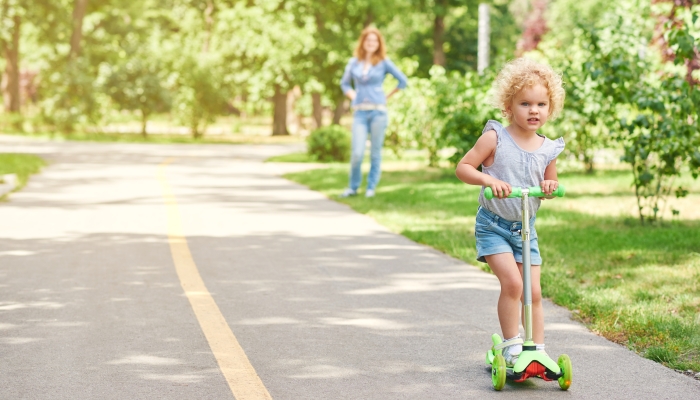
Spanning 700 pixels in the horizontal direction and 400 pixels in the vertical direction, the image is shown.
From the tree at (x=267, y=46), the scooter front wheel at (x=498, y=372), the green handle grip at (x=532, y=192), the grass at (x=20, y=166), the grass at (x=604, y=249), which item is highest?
the tree at (x=267, y=46)

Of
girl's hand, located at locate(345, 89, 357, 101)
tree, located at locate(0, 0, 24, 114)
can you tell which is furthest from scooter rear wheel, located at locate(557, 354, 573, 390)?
tree, located at locate(0, 0, 24, 114)

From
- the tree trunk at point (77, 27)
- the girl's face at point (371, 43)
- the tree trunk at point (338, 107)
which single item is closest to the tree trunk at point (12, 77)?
the tree trunk at point (77, 27)

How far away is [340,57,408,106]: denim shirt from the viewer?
13094 millimetres

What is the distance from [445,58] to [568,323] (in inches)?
1615

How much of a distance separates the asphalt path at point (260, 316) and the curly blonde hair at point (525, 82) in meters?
1.35

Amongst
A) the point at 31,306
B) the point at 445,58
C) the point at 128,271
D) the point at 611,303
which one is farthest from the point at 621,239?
the point at 445,58

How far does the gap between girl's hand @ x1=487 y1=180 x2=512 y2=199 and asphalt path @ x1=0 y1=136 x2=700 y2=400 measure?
92cm

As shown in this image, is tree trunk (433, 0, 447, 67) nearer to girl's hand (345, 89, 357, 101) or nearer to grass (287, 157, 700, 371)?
grass (287, 157, 700, 371)

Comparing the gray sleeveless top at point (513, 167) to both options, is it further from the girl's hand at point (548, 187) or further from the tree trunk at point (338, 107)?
the tree trunk at point (338, 107)

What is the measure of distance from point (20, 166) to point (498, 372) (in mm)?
15611

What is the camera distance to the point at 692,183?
49.2ft

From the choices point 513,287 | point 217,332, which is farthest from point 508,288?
point 217,332

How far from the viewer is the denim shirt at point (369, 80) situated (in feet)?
43.0

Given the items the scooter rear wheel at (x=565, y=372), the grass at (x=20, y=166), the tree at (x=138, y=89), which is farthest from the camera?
the tree at (x=138, y=89)
